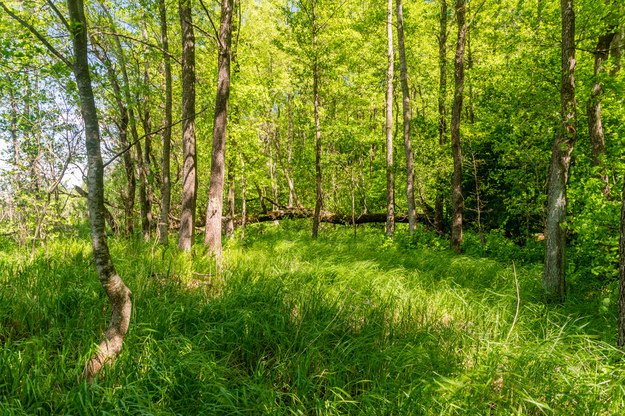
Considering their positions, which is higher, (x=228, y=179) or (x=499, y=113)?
(x=499, y=113)

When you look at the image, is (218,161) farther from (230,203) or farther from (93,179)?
(230,203)

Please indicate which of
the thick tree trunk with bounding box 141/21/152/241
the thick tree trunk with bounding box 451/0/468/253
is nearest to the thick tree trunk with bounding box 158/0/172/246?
the thick tree trunk with bounding box 141/21/152/241

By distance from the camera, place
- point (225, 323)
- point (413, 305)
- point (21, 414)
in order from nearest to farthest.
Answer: point (21, 414) < point (225, 323) < point (413, 305)

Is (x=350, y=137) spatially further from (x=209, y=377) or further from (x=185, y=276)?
(x=209, y=377)

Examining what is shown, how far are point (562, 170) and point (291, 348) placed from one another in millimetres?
4545

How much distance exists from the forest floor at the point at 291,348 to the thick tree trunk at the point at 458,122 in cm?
349

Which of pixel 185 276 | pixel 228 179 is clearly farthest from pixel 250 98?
pixel 185 276

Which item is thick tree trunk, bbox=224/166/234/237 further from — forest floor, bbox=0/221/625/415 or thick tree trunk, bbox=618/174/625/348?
thick tree trunk, bbox=618/174/625/348

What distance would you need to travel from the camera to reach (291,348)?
8.63ft

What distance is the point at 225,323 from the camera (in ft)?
9.40

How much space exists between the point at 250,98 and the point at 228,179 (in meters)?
2.81

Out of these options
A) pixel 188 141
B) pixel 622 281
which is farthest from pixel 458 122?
pixel 188 141

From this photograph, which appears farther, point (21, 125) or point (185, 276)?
point (21, 125)

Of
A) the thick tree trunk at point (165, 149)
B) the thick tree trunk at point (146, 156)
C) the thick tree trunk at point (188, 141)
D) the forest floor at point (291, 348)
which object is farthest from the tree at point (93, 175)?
the thick tree trunk at point (146, 156)
